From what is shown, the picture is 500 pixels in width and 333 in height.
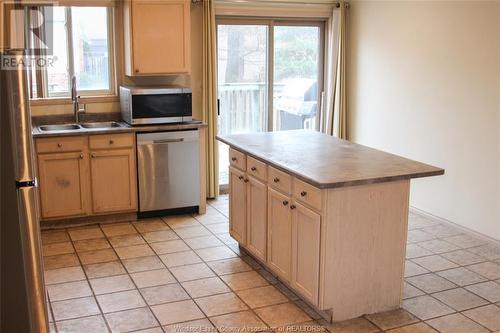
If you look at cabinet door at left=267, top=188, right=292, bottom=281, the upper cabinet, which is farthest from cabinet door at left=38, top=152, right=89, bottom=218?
cabinet door at left=267, top=188, right=292, bottom=281

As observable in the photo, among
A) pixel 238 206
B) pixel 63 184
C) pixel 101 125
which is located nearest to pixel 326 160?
pixel 238 206

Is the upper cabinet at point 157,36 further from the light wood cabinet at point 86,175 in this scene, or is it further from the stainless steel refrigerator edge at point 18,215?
the stainless steel refrigerator edge at point 18,215

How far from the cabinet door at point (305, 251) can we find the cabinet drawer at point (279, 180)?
0.13 meters

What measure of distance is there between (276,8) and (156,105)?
1859 millimetres

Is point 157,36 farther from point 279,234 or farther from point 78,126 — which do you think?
point 279,234

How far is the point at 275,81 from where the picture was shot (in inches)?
263

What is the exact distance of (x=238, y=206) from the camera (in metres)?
4.55

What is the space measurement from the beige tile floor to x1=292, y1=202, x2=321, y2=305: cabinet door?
181 millimetres

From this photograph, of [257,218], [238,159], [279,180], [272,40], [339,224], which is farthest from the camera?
[272,40]

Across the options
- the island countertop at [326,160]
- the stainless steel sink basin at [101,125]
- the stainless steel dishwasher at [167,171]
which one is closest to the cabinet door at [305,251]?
the island countertop at [326,160]

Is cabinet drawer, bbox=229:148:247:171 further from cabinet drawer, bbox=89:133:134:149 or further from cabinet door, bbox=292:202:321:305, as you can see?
cabinet drawer, bbox=89:133:134:149

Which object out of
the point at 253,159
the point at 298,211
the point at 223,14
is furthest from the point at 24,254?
the point at 223,14

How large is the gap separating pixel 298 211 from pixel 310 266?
1.12ft

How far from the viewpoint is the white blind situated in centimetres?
609
